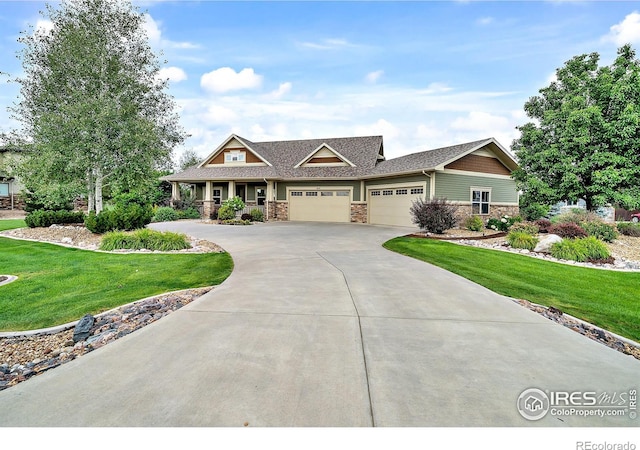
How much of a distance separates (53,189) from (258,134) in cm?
2173

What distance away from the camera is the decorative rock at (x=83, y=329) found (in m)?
4.11

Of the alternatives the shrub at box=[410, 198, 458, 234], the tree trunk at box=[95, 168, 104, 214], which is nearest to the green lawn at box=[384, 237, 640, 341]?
the shrub at box=[410, 198, 458, 234]

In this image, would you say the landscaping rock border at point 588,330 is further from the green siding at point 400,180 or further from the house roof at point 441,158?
the green siding at point 400,180

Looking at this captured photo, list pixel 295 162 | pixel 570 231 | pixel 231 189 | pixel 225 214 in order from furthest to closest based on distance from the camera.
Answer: pixel 295 162 < pixel 231 189 < pixel 225 214 < pixel 570 231

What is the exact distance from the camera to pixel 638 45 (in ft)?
43.9

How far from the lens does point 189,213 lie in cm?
2439

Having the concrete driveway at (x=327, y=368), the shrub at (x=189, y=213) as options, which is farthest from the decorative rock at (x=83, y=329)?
the shrub at (x=189, y=213)

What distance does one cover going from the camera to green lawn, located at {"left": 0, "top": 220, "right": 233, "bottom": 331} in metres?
5.29

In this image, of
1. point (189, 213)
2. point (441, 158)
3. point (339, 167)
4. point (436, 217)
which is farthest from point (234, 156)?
point (436, 217)

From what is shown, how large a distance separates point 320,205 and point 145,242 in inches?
534

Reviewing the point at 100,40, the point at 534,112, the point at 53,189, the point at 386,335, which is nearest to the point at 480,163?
the point at 534,112

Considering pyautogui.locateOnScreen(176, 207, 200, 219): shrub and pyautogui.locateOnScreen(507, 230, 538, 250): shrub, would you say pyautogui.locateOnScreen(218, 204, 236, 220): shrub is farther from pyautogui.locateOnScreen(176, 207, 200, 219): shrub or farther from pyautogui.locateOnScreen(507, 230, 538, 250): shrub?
pyautogui.locateOnScreen(507, 230, 538, 250): shrub

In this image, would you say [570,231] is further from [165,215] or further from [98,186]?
[165,215]

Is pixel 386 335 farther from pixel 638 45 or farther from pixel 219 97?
pixel 219 97
